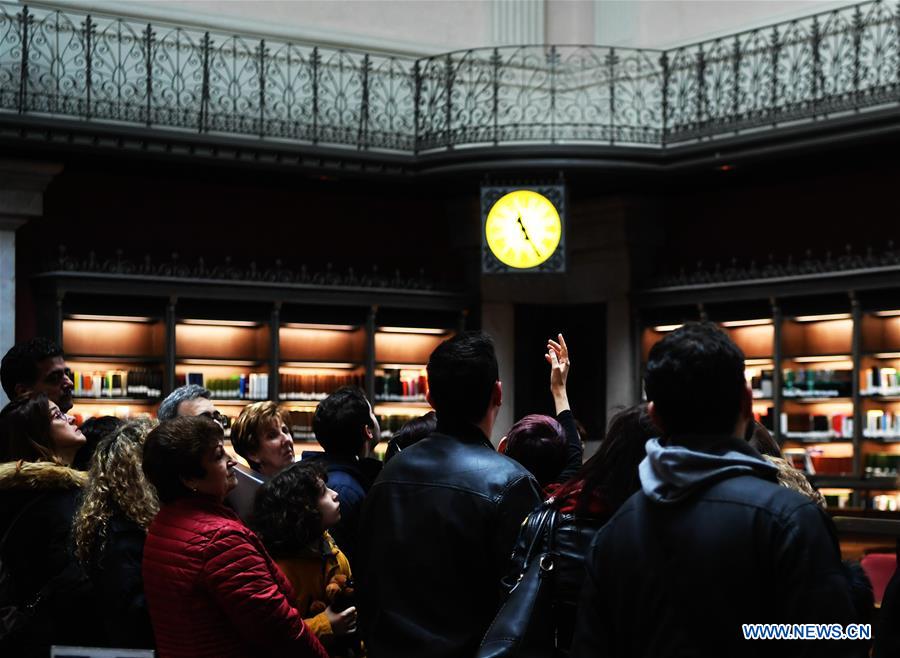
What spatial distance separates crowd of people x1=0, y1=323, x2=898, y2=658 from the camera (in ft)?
6.54

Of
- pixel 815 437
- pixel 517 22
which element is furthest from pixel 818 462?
pixel 517 22

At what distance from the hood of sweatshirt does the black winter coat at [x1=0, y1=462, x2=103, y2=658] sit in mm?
2223

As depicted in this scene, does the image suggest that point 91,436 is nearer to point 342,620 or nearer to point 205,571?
point 342,620

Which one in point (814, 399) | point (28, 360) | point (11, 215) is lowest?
point (814, 399)

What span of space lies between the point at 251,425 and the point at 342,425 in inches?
12.4

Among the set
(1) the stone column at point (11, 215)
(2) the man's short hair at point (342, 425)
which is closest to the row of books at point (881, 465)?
(1) the stone column at point (11, 215)

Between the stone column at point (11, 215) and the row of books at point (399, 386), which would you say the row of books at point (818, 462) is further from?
the stone column at point (11, 215)

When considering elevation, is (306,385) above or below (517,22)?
below

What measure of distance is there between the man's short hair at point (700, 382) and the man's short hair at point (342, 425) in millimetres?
2283

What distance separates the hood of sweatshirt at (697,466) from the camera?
202 centimetres

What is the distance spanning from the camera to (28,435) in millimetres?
4203

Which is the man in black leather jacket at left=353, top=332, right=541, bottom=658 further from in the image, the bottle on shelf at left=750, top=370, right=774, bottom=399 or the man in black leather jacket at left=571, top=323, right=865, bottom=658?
the bottle on shelf at left=750, top=370, right=774, bottom=399

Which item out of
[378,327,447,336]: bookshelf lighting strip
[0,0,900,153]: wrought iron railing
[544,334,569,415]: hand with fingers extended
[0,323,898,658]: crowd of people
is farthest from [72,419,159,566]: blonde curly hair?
[378,327,447,336]: bookshelf lighting strip

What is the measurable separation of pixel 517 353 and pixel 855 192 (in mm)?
3785
